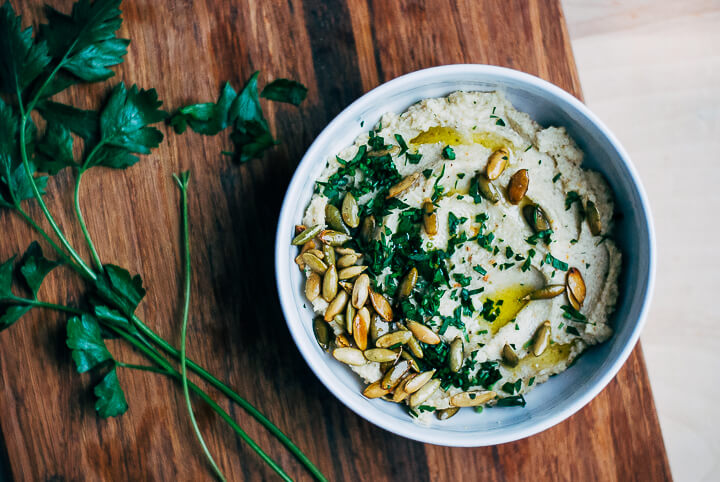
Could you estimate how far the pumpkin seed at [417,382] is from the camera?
1630 millimetres

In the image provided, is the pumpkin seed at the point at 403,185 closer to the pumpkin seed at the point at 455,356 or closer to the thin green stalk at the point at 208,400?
the pumpkin seed at the point at 455,356

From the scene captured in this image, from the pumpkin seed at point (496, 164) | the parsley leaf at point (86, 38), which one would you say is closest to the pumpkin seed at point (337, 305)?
the pumpkin seed at point (496, 164)

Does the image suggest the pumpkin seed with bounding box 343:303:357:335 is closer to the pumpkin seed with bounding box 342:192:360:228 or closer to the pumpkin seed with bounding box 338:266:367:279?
the pumpkin seed with bounding box 338:266:367:279

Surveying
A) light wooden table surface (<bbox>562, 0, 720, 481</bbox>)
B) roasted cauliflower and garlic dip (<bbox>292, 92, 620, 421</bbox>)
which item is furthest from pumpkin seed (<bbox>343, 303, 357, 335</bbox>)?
light wooden table surface (<bbox>562, 0, 720, 481</bbox>)

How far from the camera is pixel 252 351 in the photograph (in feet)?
5.99

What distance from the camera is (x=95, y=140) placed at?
184 cm

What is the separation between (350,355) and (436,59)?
0.97 m

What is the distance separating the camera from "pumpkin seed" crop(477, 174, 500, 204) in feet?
5.26

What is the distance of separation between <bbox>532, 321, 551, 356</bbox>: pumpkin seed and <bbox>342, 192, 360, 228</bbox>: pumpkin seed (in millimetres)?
608

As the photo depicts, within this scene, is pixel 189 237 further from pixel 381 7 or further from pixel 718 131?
pixel 718 131

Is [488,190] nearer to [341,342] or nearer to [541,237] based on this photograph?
[541,237]

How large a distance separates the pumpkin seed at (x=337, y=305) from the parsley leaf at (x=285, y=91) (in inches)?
24.8

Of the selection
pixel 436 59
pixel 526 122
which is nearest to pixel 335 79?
pixel 436 59

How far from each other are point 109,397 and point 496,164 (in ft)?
4.51
